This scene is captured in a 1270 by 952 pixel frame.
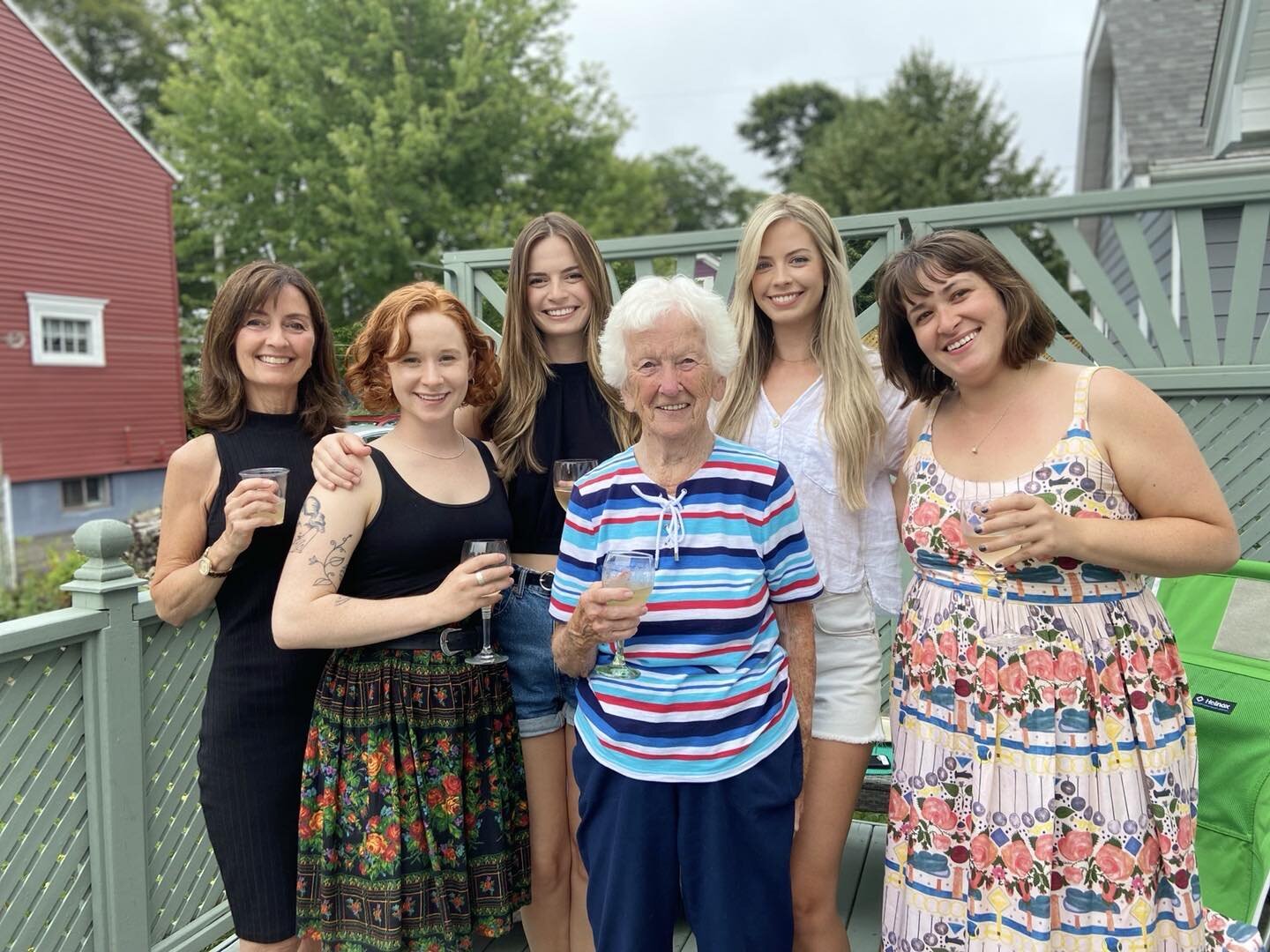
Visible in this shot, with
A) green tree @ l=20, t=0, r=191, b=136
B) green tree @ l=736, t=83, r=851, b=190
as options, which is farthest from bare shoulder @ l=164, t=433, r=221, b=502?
green tree @ l=736, t=83, r=851, b=190

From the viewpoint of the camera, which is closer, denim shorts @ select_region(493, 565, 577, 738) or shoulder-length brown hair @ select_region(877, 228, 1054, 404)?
shoulder-length brown hair @ select_region(877, 228, 1054, 404)

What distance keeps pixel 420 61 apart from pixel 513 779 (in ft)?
64.1

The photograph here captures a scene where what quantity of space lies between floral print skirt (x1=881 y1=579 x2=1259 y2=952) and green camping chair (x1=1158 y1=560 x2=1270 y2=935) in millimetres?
643

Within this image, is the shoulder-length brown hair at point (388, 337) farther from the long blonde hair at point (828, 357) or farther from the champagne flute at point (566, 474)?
the long blonde hair at point (828, 357)

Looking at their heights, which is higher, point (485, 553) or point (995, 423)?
point (995, 423)

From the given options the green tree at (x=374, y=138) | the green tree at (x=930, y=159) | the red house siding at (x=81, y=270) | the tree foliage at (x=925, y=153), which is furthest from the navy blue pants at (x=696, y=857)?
the green tree at (x=930, y=159)

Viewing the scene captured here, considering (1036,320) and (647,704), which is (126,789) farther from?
(1036,320)

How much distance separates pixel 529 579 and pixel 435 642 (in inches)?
13.2

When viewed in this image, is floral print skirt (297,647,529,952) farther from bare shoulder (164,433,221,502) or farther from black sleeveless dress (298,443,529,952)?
bare shoulder (164,433,221,502)

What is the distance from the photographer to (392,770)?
197 cm

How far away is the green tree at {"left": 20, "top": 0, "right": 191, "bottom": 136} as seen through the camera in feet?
89.7

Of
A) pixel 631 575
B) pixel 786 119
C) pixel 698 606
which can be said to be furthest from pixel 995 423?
pixel 786 119

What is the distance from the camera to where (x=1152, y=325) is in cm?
321

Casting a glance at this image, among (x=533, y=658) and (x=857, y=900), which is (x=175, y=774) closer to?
(x=533, y=658)
